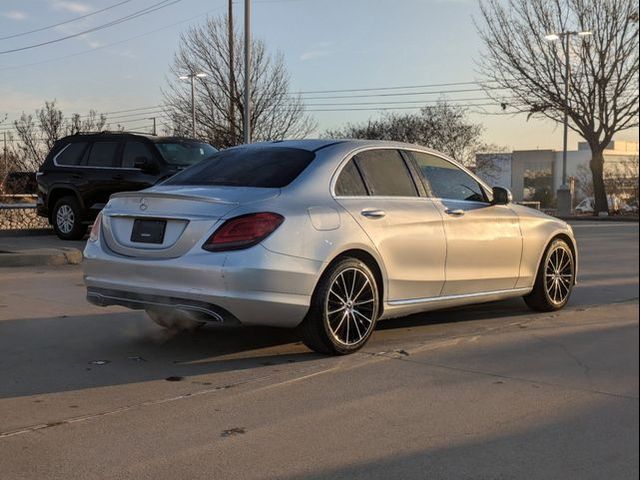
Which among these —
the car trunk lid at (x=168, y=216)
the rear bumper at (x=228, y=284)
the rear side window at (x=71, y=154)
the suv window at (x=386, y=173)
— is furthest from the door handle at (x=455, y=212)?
the rear side window at (x=71, y=154)

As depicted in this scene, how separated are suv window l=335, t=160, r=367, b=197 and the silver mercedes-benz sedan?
11mm

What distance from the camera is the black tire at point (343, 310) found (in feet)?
16.4

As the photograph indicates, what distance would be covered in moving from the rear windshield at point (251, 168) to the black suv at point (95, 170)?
6234 mm

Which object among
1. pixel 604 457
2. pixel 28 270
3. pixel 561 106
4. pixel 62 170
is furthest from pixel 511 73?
pixel 604 457

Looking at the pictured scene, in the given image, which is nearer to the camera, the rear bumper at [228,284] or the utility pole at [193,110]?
the rear bumper at [228,284]

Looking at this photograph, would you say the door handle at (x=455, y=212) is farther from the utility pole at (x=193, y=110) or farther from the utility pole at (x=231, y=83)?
the utility pole at (x=193, y=110)

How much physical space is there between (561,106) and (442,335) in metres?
26.9

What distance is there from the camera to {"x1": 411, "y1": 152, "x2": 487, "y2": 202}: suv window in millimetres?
6109

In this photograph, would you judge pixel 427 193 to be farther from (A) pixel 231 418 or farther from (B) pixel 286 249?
(A) pixel 231 418

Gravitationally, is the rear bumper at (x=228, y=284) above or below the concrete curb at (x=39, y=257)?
above

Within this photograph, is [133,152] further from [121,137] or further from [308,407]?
[308,407]

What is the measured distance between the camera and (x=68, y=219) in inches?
507

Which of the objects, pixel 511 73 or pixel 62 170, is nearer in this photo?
pixel 62 170

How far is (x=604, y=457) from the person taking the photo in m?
3.07
